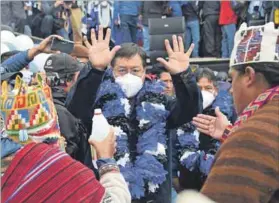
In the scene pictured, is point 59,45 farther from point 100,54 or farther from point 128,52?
point 100,54

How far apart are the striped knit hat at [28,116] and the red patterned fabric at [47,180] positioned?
1.22 ft

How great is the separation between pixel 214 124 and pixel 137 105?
2.39ft

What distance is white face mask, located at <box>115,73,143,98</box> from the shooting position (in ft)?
12.3

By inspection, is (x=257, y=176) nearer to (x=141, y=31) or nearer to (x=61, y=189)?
(x=61, y=189)

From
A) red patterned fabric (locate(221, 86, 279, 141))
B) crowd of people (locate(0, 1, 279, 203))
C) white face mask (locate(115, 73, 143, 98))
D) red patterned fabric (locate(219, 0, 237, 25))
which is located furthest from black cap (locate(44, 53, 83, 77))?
red patterned fabric (locate(219, 0, 237, 25))

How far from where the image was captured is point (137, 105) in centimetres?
377

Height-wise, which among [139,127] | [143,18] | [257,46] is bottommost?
[143,18]

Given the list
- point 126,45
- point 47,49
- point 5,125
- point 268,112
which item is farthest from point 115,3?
point 268,112

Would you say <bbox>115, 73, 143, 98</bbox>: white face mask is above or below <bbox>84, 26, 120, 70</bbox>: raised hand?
below

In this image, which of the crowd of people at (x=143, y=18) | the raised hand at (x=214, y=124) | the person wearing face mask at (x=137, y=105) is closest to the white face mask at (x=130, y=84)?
the person wearing face mask at (x=137, y=105)

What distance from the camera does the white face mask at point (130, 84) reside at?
373 cm

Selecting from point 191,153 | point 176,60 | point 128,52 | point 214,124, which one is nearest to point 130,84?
point 128,52

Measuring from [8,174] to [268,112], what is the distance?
965mm

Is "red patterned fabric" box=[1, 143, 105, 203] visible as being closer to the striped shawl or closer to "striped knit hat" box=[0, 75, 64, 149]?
"striped knit hat" box=[0, 75, 64, 149]
